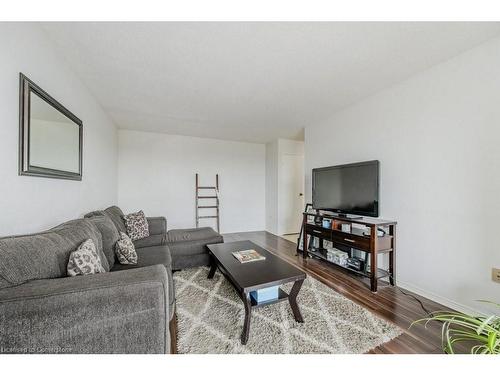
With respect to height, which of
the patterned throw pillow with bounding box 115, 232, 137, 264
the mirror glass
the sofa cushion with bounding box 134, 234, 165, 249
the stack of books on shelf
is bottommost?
the stack of books on shelf

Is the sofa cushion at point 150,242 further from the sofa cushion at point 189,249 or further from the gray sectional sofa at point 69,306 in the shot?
the gray sectional sofa at point 69,306

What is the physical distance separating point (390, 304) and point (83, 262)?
93.9 inches

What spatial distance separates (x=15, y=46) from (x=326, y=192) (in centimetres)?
318

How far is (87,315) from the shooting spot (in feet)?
2.69

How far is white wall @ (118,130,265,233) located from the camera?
413cm

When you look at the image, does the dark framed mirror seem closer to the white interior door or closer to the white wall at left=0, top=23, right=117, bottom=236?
the white wall at left=0, top=23, right=117, bottom=236

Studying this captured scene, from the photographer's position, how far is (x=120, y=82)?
228cm

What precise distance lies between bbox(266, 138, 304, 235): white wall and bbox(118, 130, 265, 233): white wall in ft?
0.95

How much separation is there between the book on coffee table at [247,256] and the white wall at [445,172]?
1.62 m

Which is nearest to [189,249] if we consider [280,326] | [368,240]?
[280,326]

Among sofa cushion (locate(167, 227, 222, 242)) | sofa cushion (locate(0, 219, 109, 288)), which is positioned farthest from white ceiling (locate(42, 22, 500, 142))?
sofa cushion (locate(167, 227, 222, 242))

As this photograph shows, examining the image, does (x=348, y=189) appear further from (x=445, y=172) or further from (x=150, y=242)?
(x=150, y=242)
